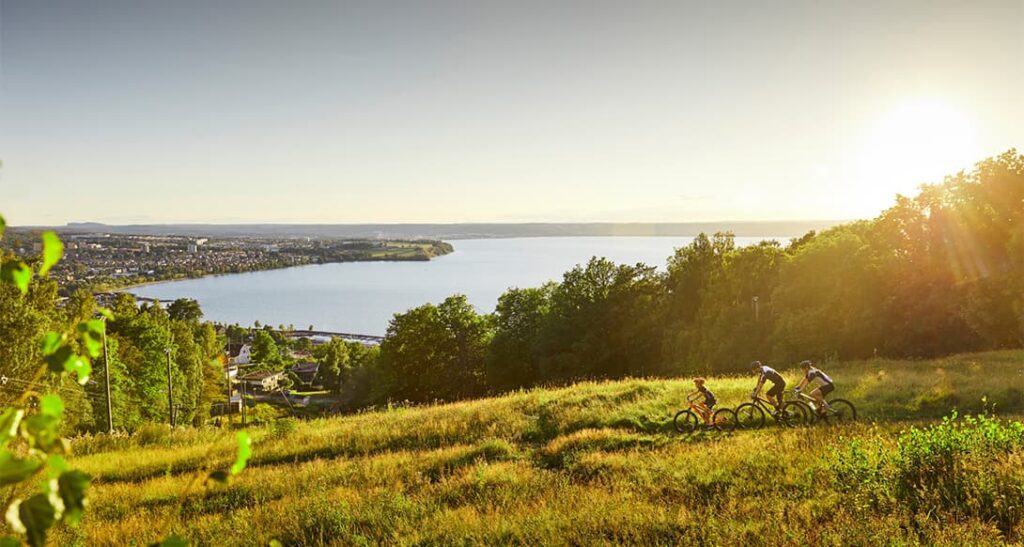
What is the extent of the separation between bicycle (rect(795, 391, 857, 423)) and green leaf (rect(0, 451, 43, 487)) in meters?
15.1

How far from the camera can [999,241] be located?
3475 centimetres

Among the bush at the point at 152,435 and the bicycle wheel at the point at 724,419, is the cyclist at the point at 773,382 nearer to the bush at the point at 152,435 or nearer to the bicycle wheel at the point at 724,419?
the bicycle wheel at the point at 724,419

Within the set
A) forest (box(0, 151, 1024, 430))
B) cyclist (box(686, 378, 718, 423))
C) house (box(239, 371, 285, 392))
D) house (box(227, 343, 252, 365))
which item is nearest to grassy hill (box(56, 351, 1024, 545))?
cyclist (box(686, 378, 718, 423))

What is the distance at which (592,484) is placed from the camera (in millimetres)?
9547

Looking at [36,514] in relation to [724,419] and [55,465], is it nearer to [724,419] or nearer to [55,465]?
[55,465]

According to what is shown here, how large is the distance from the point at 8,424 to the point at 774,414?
15.4 metres

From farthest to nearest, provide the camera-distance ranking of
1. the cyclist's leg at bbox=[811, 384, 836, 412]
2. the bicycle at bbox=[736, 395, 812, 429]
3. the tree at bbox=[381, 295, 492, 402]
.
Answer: the tree at bbox=[381, 295, 492, 402], the bicycle at bbox=[736, 395, 812, 429], the cyclist's leg at bbox=[811, 384, 836, 412]

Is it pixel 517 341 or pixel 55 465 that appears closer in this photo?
pixel 55 465

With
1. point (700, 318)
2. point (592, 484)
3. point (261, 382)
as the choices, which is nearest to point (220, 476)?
point (592, 484)

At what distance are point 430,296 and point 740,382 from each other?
140686 mm

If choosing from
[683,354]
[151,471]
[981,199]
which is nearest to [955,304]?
[981,199]

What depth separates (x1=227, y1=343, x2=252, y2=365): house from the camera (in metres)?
110

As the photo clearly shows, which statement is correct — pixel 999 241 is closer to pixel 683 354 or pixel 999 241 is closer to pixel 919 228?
pixel 919 228

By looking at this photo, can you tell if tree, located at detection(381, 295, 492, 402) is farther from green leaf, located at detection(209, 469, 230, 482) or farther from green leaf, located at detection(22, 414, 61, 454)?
green leaf, located at detection(22, 414, 61, 454)
